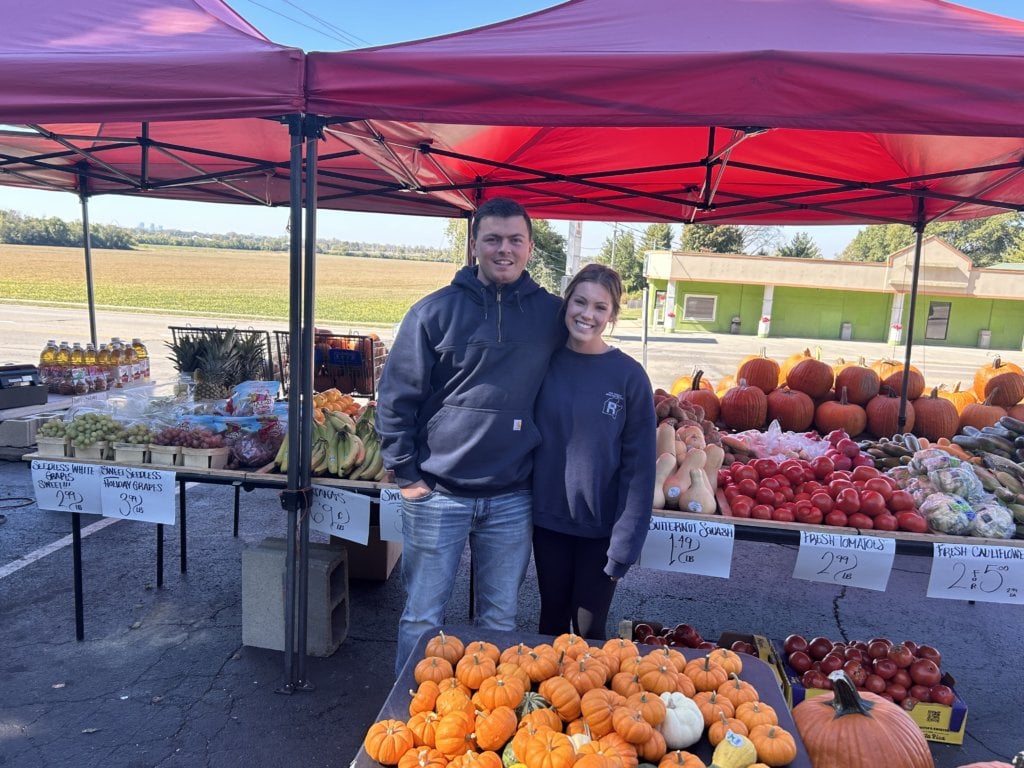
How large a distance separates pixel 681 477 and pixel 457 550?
119 cm

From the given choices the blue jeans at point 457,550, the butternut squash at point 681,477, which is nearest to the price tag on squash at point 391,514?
the blue jeans at point 457,550

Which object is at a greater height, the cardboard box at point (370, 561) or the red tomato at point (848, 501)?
the red tomato at point (848, 501)

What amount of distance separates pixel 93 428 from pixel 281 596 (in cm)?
132

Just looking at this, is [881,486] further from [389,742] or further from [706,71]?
[389,742]

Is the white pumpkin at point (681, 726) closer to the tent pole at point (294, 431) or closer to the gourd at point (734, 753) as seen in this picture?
the gourd at point (734, 753)

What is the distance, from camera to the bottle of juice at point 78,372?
19.8 feet

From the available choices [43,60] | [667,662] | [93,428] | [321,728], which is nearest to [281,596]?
[321,728]

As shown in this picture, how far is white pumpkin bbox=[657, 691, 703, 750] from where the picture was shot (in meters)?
1.74

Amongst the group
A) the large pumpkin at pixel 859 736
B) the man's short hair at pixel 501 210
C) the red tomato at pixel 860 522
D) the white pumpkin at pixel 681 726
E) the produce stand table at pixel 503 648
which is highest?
the man's short hair at pixel 501 210

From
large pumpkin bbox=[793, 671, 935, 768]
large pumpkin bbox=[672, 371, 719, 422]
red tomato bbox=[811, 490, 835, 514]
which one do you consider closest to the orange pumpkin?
large pumpkin bbox=[793, 671, 935, 768]

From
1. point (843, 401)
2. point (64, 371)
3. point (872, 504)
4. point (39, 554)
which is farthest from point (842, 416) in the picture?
point (64, 371)

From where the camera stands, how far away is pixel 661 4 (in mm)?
2945

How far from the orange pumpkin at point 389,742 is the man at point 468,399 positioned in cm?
85

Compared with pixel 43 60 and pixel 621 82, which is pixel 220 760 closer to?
pixel 43 60
